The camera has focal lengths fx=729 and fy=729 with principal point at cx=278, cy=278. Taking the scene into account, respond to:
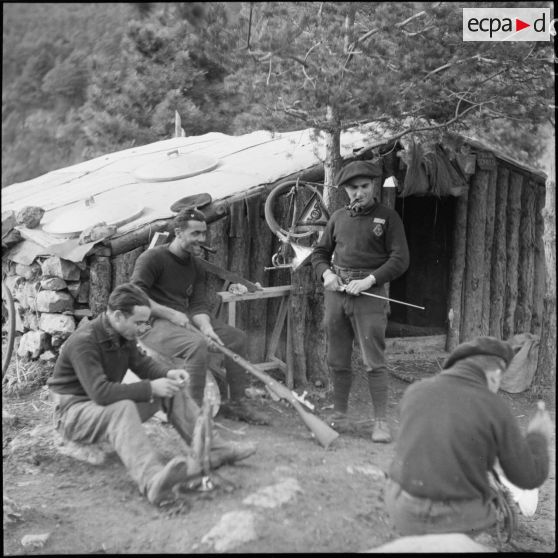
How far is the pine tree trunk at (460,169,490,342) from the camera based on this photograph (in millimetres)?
8281

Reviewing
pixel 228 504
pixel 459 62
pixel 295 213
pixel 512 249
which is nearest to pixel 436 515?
pixel 228 504

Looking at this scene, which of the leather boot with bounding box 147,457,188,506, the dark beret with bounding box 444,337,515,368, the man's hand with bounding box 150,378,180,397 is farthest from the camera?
the man's hand with bounding box 150,378,180,397

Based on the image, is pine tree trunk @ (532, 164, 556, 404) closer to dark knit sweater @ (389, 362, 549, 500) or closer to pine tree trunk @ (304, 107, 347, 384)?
pine tree trunk @ (304, 107, 347, 384)

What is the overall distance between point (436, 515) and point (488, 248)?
18.7 ft

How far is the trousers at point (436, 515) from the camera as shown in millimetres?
3221

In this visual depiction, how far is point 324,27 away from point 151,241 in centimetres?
229

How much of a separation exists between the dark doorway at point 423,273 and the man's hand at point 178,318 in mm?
4474

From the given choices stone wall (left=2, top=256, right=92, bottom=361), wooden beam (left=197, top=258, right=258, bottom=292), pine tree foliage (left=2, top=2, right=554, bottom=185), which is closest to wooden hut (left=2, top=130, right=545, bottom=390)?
stone wall (left=2, top=256, right=92, bottom=361)

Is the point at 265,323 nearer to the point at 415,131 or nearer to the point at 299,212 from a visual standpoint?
the point at 299,212

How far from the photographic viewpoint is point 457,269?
842 centimetres

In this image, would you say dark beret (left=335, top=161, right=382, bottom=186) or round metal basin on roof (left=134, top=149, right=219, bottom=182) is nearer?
dark beret (left=335, top=161, right=382, bottom=186)

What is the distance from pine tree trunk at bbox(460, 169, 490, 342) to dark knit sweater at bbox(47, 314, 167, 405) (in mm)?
4897

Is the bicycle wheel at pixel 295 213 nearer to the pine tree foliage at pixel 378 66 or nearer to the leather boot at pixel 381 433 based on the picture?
the pine tree foliage at pixel 378 66

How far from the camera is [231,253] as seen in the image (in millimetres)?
6844
